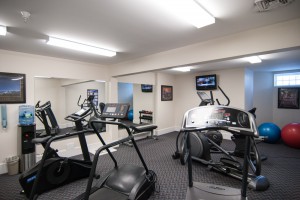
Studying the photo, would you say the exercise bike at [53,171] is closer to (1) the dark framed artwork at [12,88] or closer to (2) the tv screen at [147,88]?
(1) the dark framed artwork at [12,88]

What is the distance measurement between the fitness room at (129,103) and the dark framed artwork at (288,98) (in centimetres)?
4

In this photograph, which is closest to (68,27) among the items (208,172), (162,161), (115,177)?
(115,177)

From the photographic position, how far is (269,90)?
19.4 ft

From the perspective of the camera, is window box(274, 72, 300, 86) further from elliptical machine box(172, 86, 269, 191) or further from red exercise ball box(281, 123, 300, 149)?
elliptical machine box(172, 86, 269, 191)

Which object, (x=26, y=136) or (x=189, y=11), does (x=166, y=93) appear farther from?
(x=189, y=11)

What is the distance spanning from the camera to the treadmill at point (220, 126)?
1479 millimetres

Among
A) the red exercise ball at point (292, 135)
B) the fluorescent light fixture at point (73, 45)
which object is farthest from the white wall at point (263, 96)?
the fluorescent light fixture at point (73, 45)

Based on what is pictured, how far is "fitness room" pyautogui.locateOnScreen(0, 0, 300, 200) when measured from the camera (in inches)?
68.4

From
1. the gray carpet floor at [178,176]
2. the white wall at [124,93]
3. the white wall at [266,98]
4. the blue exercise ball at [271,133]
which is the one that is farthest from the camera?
the white wall at [124,93]

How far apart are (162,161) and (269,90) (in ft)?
16.6

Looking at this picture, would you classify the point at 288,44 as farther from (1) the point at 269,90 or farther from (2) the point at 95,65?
(1) the point at 269,90

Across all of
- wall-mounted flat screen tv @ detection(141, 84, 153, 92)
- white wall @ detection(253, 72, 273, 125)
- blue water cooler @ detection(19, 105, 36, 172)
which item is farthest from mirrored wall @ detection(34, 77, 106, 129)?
white wall @ detection(253, 72, 273, 125)

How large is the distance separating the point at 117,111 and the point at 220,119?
1.29 meters

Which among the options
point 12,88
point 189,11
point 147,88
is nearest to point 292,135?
point 189,11
